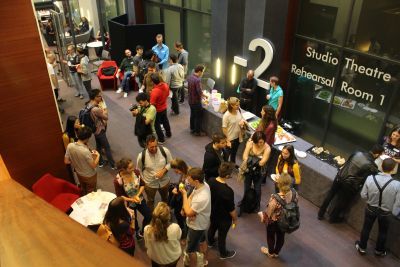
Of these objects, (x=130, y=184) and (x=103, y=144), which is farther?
(x=103, y=144)

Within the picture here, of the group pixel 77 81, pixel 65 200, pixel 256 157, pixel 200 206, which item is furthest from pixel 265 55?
pixel 65 200

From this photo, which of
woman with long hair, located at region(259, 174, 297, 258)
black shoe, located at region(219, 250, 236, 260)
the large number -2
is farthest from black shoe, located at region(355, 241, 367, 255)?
the large number -2

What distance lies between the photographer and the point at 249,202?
5.29 m

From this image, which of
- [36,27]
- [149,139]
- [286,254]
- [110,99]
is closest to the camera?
[36,27]

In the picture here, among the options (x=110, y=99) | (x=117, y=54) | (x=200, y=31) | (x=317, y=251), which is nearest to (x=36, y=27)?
(x=317, y=251)

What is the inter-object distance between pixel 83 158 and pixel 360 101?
5141mm

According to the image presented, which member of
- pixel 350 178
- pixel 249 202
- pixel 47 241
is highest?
pixel 47 241

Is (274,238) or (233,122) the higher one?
(233,122)

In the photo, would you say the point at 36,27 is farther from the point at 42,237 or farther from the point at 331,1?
the point at 331,1

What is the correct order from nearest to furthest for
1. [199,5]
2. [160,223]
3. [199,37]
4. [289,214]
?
[160,223] → [289,214] → [199,5] → [199,37]

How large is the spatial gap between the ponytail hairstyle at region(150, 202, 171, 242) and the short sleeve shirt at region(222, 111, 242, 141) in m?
2.78

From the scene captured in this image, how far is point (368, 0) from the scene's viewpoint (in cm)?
600

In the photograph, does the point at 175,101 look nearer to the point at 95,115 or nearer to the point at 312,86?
the point at 95,115

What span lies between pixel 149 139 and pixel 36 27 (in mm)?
1784
